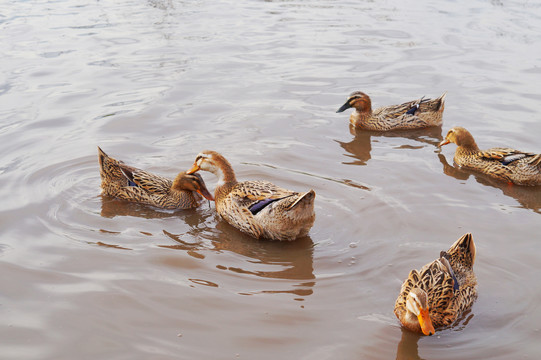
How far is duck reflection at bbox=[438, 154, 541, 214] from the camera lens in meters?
8.45

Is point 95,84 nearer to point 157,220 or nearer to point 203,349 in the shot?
point 157,220

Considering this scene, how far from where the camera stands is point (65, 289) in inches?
238

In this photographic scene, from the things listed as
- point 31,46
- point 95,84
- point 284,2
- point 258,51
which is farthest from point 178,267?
point 284,2

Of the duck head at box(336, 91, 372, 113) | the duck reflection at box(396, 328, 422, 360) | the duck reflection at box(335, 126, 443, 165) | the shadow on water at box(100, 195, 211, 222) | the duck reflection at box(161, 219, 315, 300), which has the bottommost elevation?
the duck reflection at box(396, 328, 422, 360)

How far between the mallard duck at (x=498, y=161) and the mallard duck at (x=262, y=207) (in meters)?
3.65

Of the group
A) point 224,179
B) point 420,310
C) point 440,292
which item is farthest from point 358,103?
point 420,310

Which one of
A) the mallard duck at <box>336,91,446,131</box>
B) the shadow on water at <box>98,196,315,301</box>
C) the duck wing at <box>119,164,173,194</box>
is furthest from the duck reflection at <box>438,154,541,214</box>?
the duck wing at <box>119,164,173,194</box>

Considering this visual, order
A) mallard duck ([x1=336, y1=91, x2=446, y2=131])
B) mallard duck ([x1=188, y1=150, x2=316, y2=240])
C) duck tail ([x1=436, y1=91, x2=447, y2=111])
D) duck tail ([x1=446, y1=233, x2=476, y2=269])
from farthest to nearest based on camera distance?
mallard duck ([x1=336, y1=91, x2=446, y2=131]) < duck tail ([x1=436, y1=91, x2=447, y2=111]) < mallard duck ([x1=188, y1=150, x2=316, y2=240]) < duck tail ([x1=446, y1=233, x2=476, y2=269])

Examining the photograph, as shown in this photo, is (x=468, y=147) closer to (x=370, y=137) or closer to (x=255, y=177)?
(x=370, y=137)

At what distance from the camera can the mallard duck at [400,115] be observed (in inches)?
441

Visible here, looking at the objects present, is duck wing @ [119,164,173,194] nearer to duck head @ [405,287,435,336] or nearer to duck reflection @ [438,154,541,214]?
duck head @ [405,287,435,336]

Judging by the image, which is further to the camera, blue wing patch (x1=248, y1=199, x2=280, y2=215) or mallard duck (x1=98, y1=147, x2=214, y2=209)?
mallard duck (x1=98, y1=147, x2=214, y2=209)

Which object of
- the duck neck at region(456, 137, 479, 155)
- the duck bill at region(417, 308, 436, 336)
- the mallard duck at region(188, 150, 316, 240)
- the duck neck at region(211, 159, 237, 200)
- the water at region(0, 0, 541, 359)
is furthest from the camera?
the duck neck at region(456, 137, 479, 155)

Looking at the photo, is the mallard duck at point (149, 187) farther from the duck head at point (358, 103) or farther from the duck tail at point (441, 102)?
the duck tail at point (441, 102)
